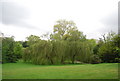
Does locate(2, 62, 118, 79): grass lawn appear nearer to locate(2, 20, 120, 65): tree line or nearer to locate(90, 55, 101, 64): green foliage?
locate(2, 20, 120, 65): tree line

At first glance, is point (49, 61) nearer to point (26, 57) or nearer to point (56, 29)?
point (26, 57)

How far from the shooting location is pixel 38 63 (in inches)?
449

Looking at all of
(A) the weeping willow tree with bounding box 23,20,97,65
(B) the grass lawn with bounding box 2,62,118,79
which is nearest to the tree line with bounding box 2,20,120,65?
(A) the weeping willow tree with bounding box 23,20,97,65

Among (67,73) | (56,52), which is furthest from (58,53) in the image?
(67,73)

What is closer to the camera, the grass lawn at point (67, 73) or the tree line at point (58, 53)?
the grass lawn at point (67, 73)

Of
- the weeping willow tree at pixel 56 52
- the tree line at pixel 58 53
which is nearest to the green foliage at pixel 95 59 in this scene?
the tree line at pixel 58 53

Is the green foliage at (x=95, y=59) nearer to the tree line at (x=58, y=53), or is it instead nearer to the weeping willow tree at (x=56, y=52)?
the tree line at (x=58, y=53)

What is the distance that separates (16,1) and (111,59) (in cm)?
1266

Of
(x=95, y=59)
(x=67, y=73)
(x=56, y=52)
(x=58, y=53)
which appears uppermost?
(x=56, y=52)

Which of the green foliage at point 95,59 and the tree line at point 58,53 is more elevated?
the tree line at point 58,53

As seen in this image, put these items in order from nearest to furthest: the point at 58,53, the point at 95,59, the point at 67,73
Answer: the point at 67,73
the point at 58,53
the point at 95,59

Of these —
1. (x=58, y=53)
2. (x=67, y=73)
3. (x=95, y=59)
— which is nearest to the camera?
(x=67, y=73)

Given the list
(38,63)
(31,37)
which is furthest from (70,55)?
(31,37)

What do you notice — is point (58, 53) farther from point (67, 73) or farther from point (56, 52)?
point (67, 73)
